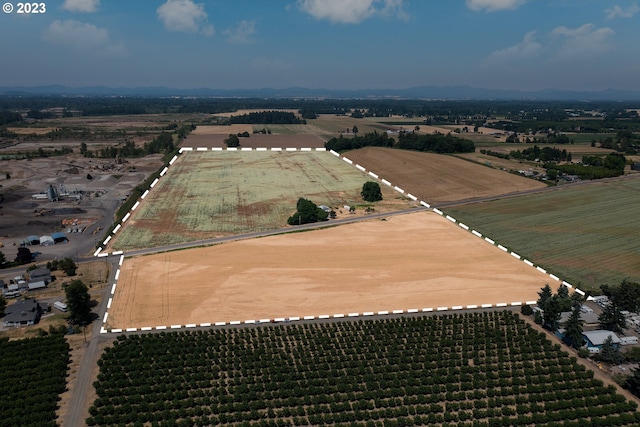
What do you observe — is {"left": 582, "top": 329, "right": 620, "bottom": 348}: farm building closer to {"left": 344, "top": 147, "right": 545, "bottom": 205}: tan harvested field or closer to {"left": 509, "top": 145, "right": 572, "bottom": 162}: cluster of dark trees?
{"left": 344, "top": 147, "right": 545, "bottom": 205}: tan harvested field

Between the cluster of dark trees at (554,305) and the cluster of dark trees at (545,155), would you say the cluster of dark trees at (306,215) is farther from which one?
the cluster of dark trees at (545,155)

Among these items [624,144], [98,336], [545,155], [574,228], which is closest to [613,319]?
[574,228]

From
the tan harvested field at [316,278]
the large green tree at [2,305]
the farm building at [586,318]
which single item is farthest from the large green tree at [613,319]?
the large green tree at [2,305]

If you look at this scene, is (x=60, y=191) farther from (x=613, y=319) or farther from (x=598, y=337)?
(x=613, y=319)

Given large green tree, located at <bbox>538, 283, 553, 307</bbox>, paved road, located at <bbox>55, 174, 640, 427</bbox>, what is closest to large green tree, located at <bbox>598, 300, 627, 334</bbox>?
large green tree, located at <bbox>538, 283, 553, 307</bbox>

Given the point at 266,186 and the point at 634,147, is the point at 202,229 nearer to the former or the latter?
the point at 266,186

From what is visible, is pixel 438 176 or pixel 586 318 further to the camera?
pixel 438 176

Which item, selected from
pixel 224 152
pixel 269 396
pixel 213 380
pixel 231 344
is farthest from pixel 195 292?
pixel 224 152
